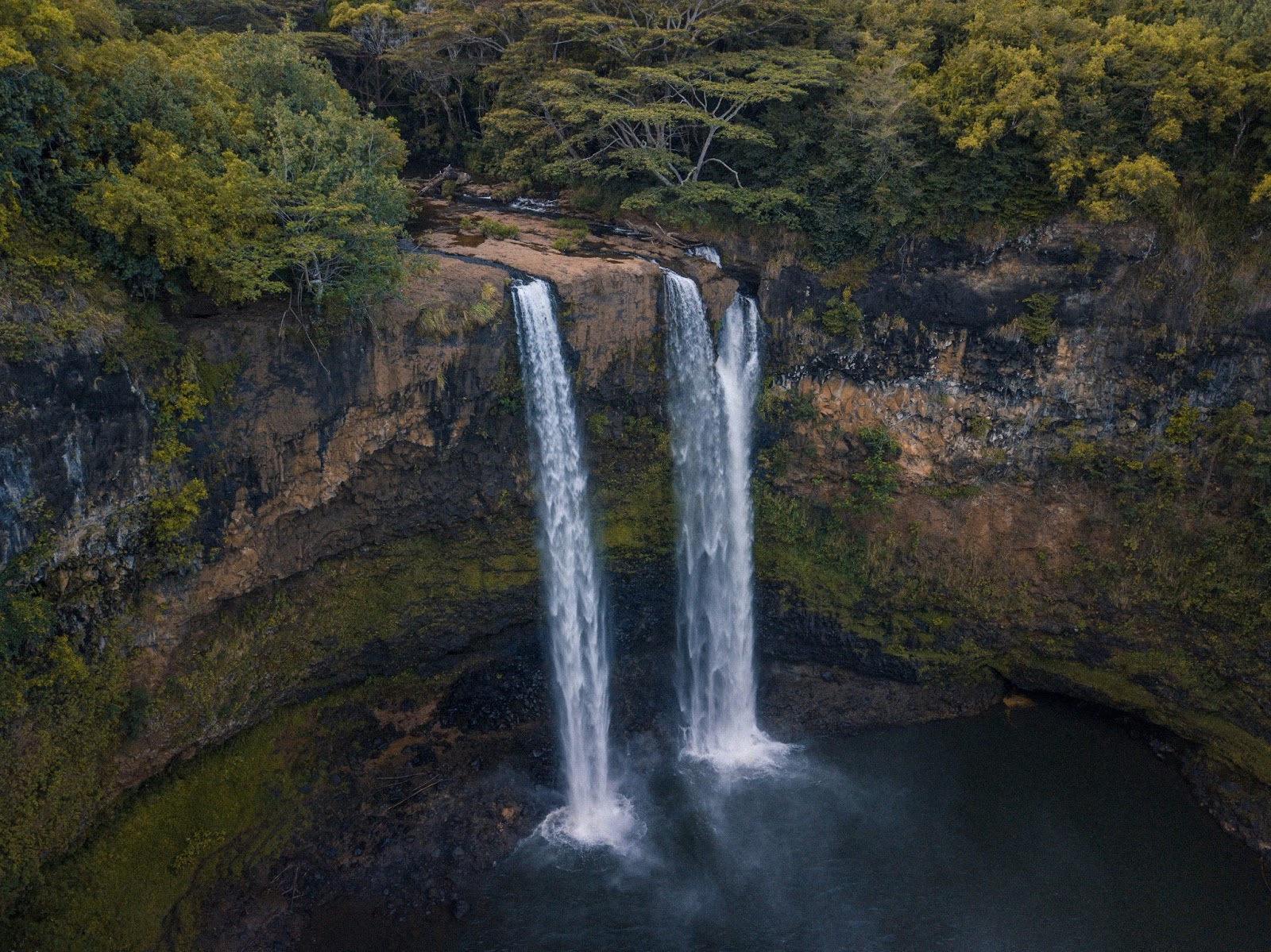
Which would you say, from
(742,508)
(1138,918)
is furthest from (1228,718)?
(742,508)

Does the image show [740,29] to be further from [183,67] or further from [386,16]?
[183,67]

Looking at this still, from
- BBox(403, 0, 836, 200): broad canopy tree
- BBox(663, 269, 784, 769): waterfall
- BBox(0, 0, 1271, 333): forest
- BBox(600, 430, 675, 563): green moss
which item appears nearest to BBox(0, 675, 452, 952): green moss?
BBox(600, 430, 675, 563): green moss

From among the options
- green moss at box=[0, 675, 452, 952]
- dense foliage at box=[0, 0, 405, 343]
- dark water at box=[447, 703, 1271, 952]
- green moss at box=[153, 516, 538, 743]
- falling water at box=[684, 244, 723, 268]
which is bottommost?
dark water at box=[447, 703, 1271, 952]

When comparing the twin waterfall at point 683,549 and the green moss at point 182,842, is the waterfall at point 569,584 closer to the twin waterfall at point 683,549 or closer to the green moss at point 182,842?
the twin waterfall at point 683,549

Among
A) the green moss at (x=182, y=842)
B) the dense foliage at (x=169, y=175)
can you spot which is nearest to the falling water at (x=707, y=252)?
the dense foliage at (x=169, y=175)

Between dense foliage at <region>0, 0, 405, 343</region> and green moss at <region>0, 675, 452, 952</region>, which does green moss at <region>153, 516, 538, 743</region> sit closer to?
green moss at <region>0, 675, 452, 952</region>
